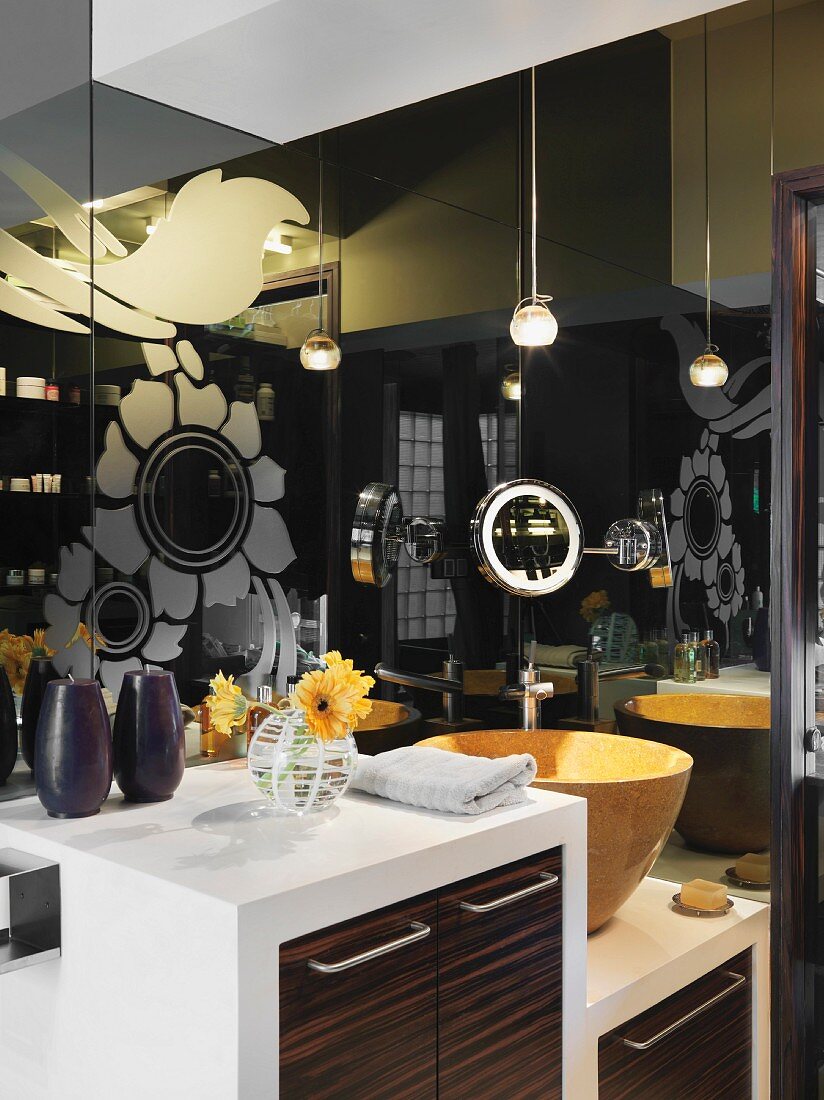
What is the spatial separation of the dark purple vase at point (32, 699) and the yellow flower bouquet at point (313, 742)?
0.39 m

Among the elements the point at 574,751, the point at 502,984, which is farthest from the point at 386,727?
the point at 502,984

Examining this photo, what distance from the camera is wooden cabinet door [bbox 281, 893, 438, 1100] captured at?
1.36 m

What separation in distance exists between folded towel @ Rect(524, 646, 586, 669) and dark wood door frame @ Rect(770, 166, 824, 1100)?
0.57 meters

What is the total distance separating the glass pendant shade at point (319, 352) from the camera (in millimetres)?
2309

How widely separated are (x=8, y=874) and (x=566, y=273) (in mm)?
2095

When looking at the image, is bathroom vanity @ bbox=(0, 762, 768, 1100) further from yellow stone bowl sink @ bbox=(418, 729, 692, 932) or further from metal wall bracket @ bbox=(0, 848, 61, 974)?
yellow stone bowl sink @ bbox=(418, 729, 692, 932)

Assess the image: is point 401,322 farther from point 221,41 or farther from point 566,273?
point 221,41

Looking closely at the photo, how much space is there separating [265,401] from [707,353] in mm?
1146

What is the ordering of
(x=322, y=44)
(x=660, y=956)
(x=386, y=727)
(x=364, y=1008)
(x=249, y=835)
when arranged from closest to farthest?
(x=364, y=1008), (x=249, y=835), (x=322, y=44), (x=660, y=956), (x=386, y=727)

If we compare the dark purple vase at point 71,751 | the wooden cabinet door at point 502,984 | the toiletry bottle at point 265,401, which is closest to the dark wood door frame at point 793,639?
the wooden cabinet door at point 502,984

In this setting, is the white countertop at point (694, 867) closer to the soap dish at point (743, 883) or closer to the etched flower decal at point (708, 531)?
the soap dish at point (743, 883)

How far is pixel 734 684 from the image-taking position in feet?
8.52

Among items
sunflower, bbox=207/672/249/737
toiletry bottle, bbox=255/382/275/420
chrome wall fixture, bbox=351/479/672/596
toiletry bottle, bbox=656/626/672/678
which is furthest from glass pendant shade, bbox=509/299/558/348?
sunflower, bbox=207/672/249/737

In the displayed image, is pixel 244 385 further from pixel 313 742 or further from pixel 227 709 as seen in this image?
pixel 313 742
